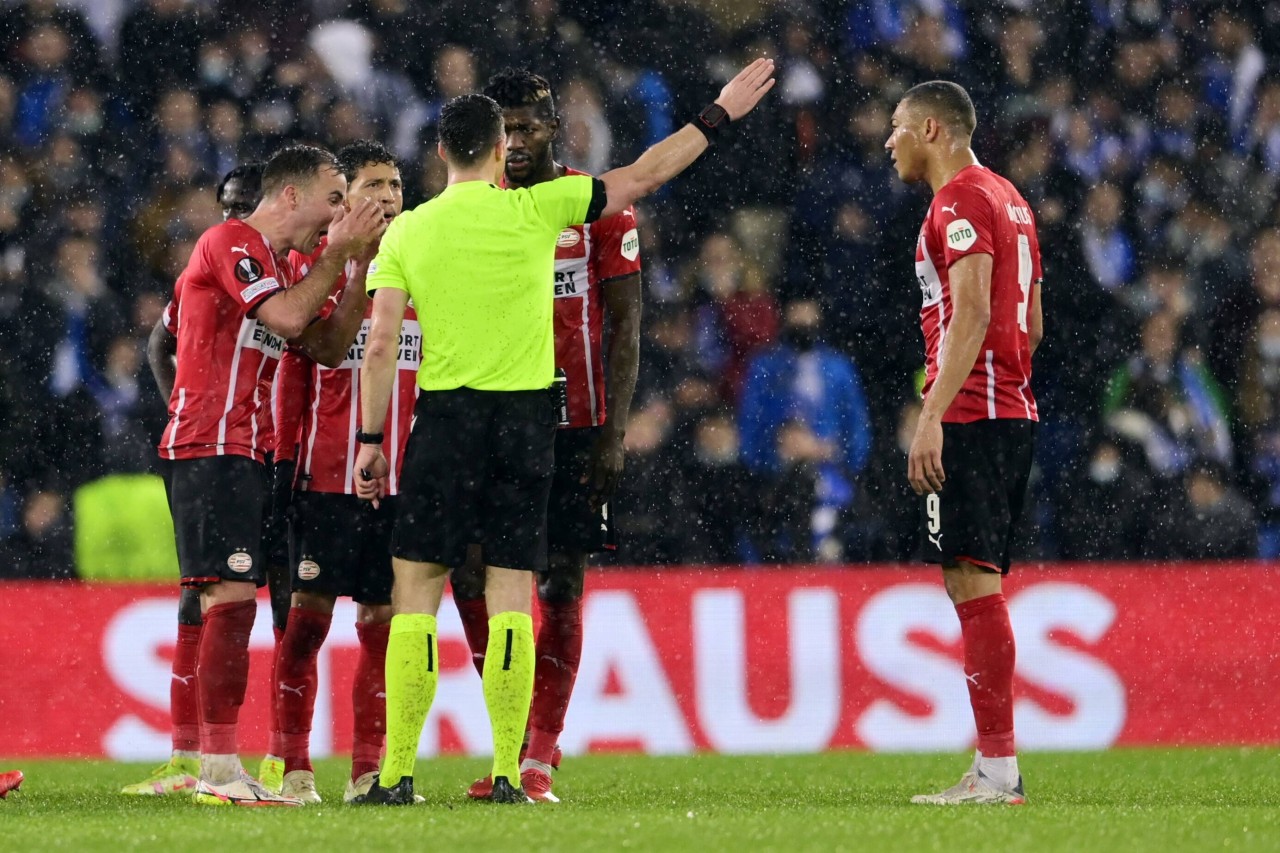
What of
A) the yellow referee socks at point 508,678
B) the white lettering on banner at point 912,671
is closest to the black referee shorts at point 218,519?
the yellow referee socks at point 508,678

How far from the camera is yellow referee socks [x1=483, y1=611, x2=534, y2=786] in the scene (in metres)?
5.08

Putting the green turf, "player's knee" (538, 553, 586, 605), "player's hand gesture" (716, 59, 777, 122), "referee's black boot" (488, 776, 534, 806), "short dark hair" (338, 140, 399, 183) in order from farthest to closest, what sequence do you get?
"short dark hair" (338, 140, 399, 183), "player's knee" (538, 553, 586, 605), "player's hand gesture" (716, 59, 777, 122), "referee's black boot" (488, 776, 534, 806), the green turf

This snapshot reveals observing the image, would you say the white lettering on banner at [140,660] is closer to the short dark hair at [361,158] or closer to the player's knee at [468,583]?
the player's knee at [468,583]

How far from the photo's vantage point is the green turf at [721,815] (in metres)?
4.30

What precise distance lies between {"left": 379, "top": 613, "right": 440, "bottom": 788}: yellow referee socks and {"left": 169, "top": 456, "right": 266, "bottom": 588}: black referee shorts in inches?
22.4

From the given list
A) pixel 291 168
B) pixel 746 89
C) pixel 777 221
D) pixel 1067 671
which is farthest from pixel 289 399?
pixel 777 221

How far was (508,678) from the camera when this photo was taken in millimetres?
5094

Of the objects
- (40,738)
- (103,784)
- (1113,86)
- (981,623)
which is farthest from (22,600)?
(1113,86)

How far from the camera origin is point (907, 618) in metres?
8.52

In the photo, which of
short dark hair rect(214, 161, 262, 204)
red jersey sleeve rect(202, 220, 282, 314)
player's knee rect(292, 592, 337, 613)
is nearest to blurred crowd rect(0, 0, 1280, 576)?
short dark hair rect(214, 161, 262, 204)

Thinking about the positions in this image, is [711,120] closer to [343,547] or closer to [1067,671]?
[343,547]

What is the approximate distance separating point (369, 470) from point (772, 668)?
3683 mm

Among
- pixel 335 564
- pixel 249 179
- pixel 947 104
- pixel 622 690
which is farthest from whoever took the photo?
pixel 622 690

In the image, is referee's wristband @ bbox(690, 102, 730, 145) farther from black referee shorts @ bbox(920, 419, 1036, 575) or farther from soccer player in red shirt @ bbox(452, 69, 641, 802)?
black referee shorts @ bbox(920, 419, 1036, 575)
